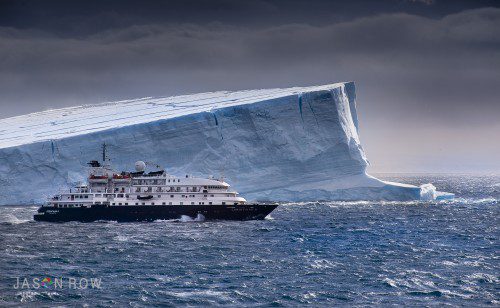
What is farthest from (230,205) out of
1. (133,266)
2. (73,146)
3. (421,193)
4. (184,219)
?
(421,193)

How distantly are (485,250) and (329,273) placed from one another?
1152 cm

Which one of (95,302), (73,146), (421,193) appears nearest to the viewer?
(95,302)

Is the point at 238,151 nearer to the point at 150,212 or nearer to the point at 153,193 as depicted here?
the point at 153,193

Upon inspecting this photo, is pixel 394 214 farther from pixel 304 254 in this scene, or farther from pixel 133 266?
pixel 133 266

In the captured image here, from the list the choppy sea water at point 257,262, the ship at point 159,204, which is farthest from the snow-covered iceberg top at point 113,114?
the choppy sea water at point 257,262

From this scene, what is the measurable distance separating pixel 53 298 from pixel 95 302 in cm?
163

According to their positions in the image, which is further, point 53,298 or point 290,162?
point 290,162

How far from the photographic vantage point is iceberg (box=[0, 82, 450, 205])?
6166cm

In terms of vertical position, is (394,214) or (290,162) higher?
(290,162)

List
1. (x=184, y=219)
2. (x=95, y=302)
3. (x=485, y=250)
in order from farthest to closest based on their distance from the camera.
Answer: (x=184, y=219) → (x=485, y=250) → (x=95, y=302)

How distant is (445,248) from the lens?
114ft

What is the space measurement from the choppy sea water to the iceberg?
13.1 metres

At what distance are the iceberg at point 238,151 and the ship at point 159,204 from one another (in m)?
10.5

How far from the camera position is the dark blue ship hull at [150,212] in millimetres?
50875
